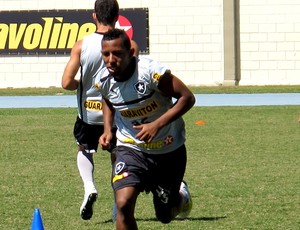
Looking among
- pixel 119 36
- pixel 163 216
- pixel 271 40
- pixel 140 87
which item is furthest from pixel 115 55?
pixel 271 40

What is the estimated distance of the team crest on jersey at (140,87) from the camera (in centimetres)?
620

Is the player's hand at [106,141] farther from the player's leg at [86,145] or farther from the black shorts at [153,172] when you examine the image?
the player's leg at [86,145]

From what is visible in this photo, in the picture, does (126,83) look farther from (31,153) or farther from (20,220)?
(31,153)

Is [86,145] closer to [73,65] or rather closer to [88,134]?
[88,134]

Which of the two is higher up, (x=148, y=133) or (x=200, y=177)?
(x=148, y=133)

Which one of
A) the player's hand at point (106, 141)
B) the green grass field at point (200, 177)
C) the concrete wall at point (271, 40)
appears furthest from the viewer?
the concrete wall at point (271, 40)

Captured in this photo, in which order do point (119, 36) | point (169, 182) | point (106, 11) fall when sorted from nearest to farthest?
point (119, 36) < point (169, 182) < point (106, 11)

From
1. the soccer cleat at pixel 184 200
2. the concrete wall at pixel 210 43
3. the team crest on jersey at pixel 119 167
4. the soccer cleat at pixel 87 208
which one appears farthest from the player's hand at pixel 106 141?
the concrete wall at pixel 210 43

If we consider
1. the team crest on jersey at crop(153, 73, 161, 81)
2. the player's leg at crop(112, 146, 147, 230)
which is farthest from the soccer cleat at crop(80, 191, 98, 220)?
the team crest on jersey at crop(153, 73, 161, 81)

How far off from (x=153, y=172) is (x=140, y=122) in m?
0.37

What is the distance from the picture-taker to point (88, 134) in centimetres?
814

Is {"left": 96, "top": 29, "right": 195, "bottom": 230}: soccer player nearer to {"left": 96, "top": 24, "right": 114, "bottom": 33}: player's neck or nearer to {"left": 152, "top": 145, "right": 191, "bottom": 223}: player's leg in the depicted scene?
{"left": 152, "top": 145, "right": 191, "bottom": 223}: player's leg

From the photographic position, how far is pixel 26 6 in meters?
30.6

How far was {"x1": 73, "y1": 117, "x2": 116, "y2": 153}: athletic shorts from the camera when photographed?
8125 mm
